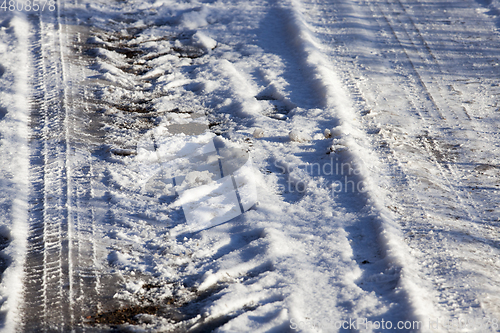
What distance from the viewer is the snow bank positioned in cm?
270

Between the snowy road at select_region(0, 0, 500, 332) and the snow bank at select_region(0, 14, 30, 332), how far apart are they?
17 millimetres

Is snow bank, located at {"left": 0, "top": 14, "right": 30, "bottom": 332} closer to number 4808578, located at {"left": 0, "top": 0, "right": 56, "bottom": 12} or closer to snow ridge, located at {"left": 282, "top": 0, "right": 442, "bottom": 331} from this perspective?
number 4808578, located at {"left": 0, "top": 0, "right": 56, "bottom": 12}

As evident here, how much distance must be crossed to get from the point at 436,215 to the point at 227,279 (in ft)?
5.91

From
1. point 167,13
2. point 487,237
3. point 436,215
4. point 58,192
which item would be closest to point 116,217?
point 58,192

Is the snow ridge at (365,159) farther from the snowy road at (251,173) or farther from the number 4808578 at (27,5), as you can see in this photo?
the number 4808578 at (27,5)

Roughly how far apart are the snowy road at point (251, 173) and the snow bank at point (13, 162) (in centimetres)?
2

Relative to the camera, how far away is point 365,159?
3895 mm
